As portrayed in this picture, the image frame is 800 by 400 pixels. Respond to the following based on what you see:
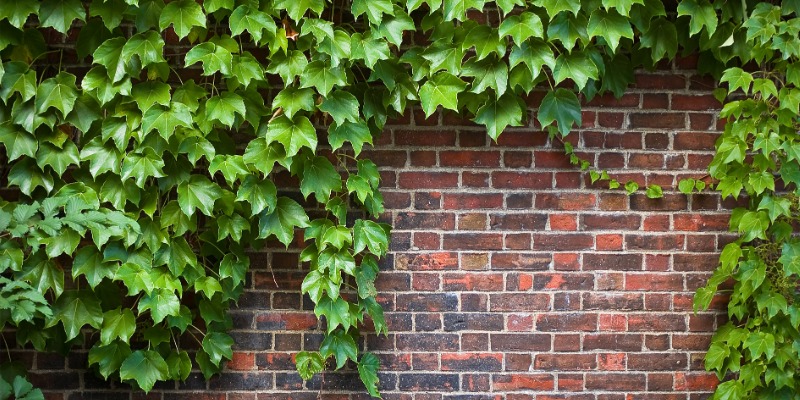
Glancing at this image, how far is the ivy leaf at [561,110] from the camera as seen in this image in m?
2.75

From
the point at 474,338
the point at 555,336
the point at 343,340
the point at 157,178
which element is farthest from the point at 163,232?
the point at 555,336

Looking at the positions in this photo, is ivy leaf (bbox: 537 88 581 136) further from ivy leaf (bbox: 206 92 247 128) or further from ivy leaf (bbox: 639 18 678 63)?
ivy leaf (bbox: 206 92 247 128)

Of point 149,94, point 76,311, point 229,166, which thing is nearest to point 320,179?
point 229,166

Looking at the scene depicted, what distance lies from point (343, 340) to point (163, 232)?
722 millimetres

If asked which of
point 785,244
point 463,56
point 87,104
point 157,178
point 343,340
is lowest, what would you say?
point 343,340

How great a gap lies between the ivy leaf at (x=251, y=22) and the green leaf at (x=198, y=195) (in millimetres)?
510

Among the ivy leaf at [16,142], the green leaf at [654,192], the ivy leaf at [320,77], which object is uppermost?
the ivy leaf at [320,77]

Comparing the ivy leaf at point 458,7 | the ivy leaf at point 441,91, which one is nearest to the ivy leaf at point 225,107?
the ivy leaf at point 441,91

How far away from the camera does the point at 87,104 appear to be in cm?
271

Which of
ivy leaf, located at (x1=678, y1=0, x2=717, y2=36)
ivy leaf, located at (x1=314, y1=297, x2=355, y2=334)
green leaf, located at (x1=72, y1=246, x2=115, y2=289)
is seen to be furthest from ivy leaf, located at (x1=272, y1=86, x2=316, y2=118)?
ivy leaf, located at (x1=678, y1=0, x2=717, y2=36)

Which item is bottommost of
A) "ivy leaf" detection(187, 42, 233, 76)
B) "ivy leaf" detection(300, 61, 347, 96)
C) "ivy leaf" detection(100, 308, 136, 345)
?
"ivy leaf" detection(100, 308, 136, 345)

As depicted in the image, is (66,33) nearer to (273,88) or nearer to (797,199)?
(273,88)

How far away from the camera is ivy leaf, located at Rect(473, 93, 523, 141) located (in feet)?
8.93

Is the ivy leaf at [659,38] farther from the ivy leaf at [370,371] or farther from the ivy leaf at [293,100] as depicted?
the ivy leaf at [370,371]
